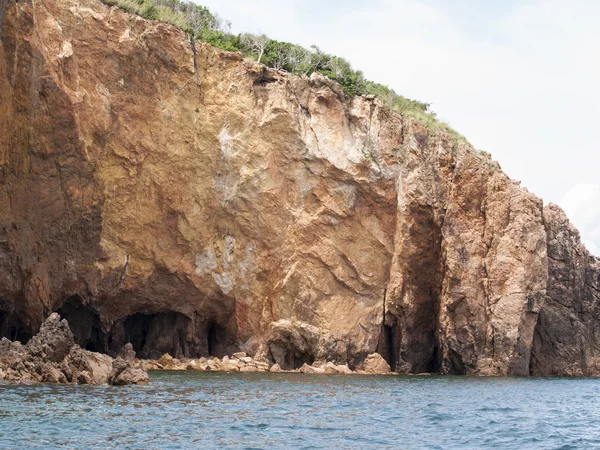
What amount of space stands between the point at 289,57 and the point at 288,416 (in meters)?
29.2

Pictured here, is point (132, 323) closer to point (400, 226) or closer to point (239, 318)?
point (239, 318)

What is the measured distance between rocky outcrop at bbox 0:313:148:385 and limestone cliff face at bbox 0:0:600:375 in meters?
6.70

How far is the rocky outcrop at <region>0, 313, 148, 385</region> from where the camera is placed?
93.8 ft

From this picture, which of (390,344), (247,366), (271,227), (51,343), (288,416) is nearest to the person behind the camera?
(288,416)

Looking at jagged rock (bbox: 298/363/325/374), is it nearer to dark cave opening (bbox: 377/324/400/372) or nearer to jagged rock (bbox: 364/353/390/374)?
jagged rock (bbox: 364/353/390/374)

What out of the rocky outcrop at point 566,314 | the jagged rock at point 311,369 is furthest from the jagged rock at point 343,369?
the rocky outcrop at point 566,314

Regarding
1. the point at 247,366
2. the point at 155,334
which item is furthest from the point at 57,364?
the point at 155,334

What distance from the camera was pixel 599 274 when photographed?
155 feet

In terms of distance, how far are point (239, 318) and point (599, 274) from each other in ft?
66.3

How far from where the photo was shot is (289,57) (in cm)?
4803

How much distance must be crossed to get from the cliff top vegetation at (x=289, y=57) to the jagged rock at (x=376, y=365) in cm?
1336

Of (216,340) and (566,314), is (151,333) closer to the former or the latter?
(216,340)

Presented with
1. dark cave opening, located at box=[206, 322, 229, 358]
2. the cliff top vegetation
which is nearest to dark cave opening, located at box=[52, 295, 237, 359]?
dark cave opening, located at box=[206, 322, 229, 358]

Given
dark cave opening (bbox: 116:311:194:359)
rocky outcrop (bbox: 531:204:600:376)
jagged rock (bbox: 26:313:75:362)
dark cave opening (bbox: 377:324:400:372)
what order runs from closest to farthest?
1. jagged rock (bbox: 26:313:75:362)
2. dark cave opening (bbox: 116:311:194:359)
3. dark cave opening (bbox: 377:324:400:372)
4. rocky outcrop (bbox: 531:204:600:376)
